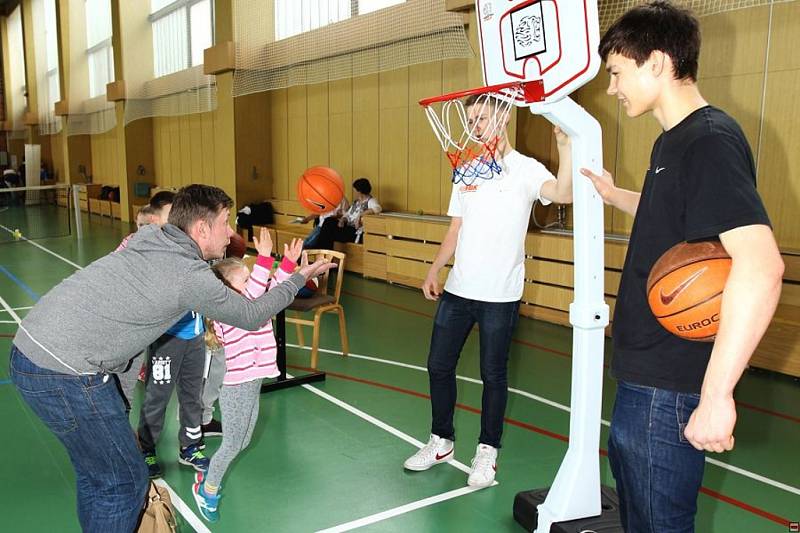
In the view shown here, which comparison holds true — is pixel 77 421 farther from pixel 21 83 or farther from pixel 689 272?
pixel 21 83

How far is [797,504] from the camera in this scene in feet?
11.2

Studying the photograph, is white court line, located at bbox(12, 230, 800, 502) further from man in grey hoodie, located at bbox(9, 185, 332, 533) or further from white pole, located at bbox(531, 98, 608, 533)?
man in grey hoodie, located at bbox(9, 185, 332, 533)

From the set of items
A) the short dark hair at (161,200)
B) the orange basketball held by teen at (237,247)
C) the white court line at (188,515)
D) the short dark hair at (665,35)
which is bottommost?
the white court line at (188,515)

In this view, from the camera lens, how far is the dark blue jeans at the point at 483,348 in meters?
3.33

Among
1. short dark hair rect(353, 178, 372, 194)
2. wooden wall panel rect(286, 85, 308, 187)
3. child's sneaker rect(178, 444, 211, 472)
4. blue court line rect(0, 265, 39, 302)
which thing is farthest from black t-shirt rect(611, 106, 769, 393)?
wooden wall panel rect(286, 85, 308, 187)

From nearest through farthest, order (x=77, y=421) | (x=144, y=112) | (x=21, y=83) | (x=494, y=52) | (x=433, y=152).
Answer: (x=77, y=421)
(x=494, y=52)
(x=433, y=152)
(x=144, y=112)
(x=21, y=83)

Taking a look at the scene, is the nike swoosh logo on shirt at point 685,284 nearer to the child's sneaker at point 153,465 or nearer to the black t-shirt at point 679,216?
the black t-shirt at point 679,216

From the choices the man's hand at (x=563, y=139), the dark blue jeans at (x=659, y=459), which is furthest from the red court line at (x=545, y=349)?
the dark blue jeans at (x=659, y=459)

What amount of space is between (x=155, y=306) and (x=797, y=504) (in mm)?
3236

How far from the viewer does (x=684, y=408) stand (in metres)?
1.66

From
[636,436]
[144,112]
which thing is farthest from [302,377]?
[144,112]

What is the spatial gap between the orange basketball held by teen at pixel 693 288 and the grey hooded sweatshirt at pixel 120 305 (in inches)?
59.0

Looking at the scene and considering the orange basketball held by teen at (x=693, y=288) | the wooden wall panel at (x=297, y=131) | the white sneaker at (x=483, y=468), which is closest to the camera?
the orange basketball held by teen at (x=693, y=288)

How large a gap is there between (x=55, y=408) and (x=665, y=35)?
7.04 feet
